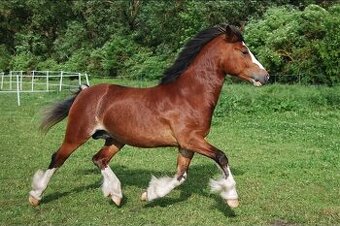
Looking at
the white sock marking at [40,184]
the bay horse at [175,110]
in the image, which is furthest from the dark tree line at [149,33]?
the white sock marking at [40,184]

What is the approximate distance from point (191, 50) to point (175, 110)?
82 cm

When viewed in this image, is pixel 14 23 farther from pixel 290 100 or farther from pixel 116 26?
pixel 290 100

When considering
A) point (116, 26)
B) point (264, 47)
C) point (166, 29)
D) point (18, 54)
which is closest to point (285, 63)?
point (264, 47)

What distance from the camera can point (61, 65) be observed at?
3766 centimetres

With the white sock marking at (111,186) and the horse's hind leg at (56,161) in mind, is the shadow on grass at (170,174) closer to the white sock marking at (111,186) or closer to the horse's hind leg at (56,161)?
the horse's hind leg at (56,161)

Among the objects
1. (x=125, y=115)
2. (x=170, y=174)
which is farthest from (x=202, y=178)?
(x=125, y=115)

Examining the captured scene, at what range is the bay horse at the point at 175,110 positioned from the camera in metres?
6.08

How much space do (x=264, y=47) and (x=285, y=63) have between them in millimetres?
1622

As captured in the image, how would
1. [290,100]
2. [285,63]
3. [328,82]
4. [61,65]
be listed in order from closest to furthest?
[290,100], [328,82], [285,63], [61,65]

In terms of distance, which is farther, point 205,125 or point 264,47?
point 264,47

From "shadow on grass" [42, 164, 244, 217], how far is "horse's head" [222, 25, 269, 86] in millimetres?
1704

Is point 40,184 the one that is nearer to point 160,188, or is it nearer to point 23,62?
point 160,188

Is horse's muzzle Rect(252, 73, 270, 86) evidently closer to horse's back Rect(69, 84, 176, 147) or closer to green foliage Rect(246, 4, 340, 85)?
horse's back Rect(69, 84, 176, 147)

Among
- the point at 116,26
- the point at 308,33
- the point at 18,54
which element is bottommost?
the point at 18,54
